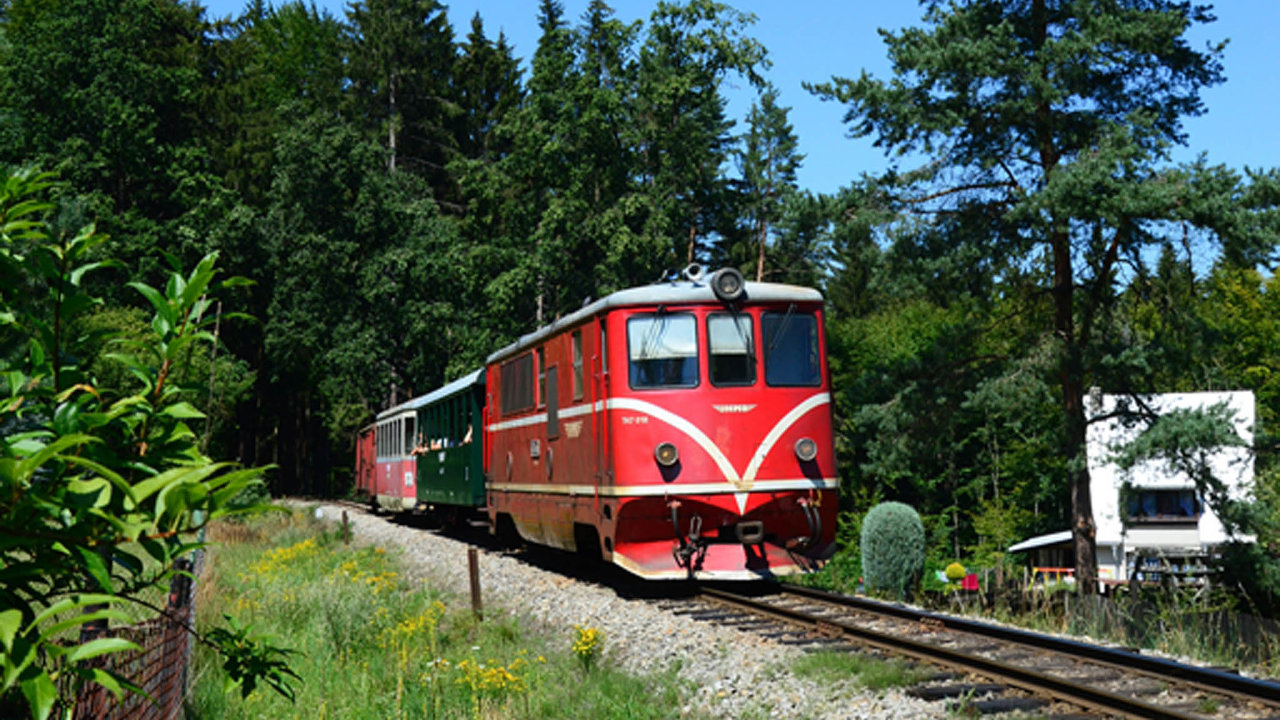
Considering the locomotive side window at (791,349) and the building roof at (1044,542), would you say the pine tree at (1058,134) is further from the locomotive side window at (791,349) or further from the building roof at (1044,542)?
the building roof at (1044,542)

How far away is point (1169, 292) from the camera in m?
22.6

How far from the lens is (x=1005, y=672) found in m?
7.63

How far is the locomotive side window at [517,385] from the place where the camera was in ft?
51.7

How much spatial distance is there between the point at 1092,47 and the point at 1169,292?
4.65 metres

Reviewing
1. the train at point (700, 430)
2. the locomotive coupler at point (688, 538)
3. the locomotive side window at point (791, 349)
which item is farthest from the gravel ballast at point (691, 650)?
the locomotive side window at point (791, 349)

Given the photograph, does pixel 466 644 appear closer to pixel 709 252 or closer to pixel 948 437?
pixel 948 437

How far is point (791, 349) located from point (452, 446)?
34.3 ft

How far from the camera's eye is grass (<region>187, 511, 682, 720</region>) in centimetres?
862

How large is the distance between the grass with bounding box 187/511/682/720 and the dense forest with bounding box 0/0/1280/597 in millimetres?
2439

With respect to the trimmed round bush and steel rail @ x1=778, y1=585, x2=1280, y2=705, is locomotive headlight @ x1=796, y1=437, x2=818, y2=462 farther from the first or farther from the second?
the trimmed round bush

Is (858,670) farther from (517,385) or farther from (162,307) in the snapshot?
(517,385)

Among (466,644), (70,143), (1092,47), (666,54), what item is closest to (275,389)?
(70,143)

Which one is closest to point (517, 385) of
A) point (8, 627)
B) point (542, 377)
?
point (542, 377)

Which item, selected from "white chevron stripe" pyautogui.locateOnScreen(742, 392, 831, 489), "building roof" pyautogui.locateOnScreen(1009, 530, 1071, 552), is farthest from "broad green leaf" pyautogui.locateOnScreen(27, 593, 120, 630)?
"building roof" pyautogui.locateOnScreen(1009, 530, 1071, 552)
